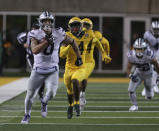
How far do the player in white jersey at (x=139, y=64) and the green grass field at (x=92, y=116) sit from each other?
1.30ft

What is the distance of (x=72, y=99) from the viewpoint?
1136cm

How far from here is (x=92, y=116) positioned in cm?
1130

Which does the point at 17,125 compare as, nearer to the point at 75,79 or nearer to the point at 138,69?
the point at 75,79

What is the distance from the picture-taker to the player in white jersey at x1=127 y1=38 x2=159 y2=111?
492 inches

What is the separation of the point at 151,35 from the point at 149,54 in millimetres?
4379

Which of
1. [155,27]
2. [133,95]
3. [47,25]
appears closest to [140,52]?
[133,95]

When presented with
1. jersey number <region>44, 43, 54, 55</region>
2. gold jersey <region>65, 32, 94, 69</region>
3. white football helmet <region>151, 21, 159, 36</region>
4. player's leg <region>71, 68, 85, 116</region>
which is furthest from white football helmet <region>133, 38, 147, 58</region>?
white football helmet <region>151, 21, 159, 36</region>

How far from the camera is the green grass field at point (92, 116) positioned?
9641 mm

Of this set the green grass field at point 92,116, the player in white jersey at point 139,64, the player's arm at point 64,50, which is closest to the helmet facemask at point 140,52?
the player in white jersey at point 139,64

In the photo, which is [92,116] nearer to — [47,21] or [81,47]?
[81,47]

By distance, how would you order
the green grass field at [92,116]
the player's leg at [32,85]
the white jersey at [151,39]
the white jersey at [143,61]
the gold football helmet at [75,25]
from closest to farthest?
1. the green grass field at [92,116]
2. the player's leg at [32,85]
3. the gold football helmet at [75,25]
4. the white jersey at [143,61]
5. the white jersey at [151,39]

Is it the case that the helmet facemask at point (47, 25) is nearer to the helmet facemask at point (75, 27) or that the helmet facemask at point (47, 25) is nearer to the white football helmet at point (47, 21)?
the white football helmet at point (47, 21)

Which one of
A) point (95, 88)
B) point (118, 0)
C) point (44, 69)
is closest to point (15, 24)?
point (118, 0)

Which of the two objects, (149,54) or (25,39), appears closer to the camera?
(149,54)
